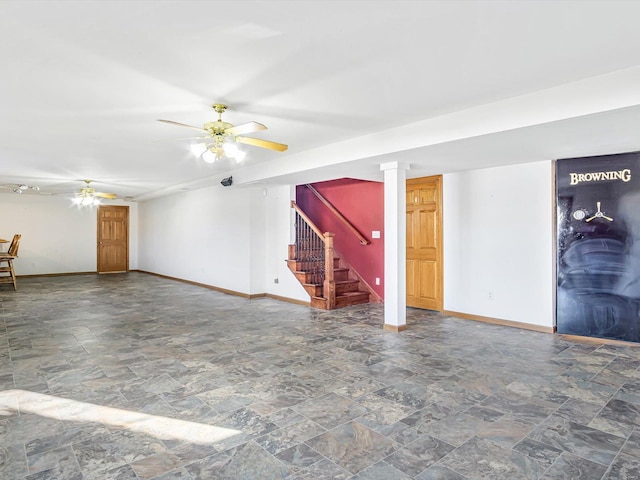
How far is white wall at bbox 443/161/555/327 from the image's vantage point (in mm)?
5168

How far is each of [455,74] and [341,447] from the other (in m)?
2.70

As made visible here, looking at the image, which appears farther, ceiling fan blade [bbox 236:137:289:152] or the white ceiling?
ceiling fan blade [bbox 236:137:289:152]

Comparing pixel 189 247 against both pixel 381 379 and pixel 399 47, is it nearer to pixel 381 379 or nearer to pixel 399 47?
pixel 381 379

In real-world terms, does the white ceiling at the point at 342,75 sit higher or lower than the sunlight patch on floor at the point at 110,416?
higher

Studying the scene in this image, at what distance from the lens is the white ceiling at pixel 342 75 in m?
2.14

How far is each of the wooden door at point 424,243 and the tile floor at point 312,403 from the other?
120cm

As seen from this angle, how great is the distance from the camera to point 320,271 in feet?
24.0

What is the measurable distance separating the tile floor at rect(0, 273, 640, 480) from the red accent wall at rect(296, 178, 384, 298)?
2007mm

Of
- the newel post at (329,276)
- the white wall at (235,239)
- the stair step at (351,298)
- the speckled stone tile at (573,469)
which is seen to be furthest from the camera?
the white wall at (235,239)

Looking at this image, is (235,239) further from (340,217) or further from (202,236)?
(340,217)

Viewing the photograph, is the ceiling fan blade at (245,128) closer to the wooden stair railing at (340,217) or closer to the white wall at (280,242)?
the white wall at (280,242)

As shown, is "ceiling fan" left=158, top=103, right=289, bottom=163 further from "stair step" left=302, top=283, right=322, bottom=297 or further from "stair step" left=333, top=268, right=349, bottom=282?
"stair step" left=333, top=268, right=349, bottom=282

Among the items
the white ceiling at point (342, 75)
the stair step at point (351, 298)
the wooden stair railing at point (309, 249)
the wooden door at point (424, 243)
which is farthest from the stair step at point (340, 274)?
the white ceiling at point (342, 75)

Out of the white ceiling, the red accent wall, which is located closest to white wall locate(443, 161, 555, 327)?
the white ceiling
